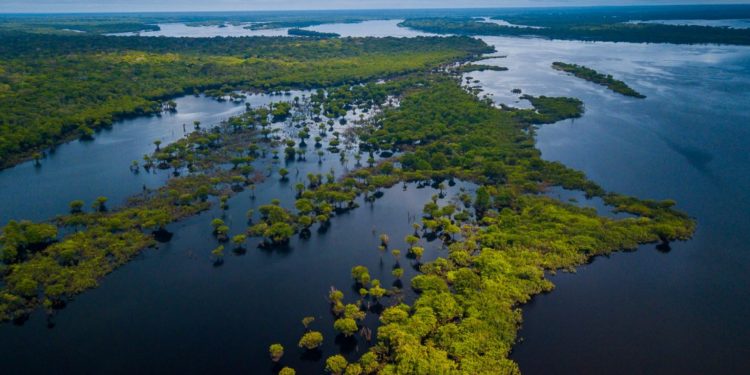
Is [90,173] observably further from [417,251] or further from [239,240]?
[417,251]

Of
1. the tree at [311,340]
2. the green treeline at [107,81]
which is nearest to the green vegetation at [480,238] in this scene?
the tree at [311,340]

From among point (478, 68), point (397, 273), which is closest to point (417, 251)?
point (397, 273)

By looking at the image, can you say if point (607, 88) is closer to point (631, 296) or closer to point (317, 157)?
point (317, 157)

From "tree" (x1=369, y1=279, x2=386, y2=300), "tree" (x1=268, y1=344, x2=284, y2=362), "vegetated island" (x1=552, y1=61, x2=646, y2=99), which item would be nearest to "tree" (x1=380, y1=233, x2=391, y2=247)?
"tree" (x1=369, y1=279, x2=386, y2=300)

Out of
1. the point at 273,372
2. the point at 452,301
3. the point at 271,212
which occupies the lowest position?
the point at 273,372

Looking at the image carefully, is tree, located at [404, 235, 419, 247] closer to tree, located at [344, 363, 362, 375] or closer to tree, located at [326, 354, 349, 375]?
tree, located at [326, 354, 349, 375]

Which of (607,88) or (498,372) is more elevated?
(607,88)

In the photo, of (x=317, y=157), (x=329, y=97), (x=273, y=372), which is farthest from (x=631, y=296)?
(x=329, y=97)
